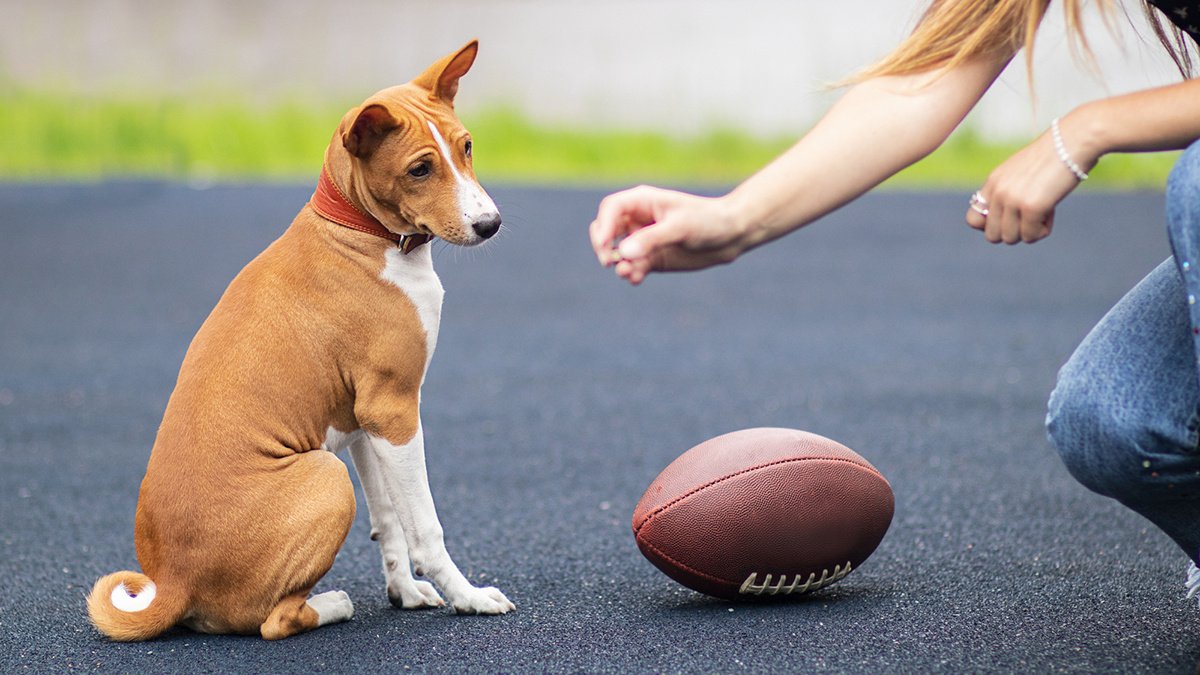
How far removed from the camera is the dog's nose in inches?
97.4

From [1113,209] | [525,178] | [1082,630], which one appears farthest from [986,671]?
[525,178]

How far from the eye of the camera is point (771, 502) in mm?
2604

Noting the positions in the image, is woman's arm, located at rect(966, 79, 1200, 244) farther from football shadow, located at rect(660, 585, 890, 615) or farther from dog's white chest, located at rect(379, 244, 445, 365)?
dog's white chest, located at rect(379, 244, 445, 365)

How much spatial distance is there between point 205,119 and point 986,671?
11945 millimetres

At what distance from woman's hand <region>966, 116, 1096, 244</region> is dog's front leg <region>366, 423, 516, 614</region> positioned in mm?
1228

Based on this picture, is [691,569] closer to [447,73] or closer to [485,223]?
[485,223]

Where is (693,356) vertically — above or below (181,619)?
below

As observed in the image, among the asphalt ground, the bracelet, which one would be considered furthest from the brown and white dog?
the bracelet

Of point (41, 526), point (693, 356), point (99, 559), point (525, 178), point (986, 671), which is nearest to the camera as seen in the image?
point (986, 671)

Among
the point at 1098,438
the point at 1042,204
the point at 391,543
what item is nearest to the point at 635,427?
the point at 391,543

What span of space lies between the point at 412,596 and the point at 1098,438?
1.46 m

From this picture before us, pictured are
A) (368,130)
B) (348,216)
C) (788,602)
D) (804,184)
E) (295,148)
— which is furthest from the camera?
(295,148)

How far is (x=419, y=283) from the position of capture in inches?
101

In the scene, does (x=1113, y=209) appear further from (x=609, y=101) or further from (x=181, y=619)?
(x=181, y=619)
